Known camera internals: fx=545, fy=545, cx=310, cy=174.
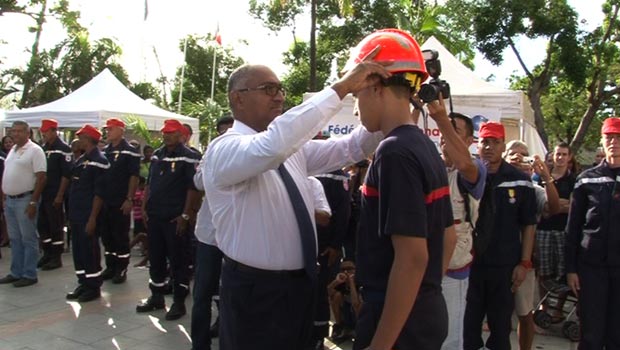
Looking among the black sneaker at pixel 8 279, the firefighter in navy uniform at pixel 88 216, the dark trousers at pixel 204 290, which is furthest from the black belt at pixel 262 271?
the black sneaker at pixel 8 279

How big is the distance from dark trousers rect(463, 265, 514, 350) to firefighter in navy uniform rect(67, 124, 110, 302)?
14.3ft

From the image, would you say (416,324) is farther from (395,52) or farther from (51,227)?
(51,227)

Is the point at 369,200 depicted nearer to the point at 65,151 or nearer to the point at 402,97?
the point at 402,97

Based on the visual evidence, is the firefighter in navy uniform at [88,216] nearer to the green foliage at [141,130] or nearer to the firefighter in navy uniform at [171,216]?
the firefighter in navy uniform at [171,216]

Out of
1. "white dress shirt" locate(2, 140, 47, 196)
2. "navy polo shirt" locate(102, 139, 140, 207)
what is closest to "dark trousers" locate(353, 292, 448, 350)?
"navy polo shirt" locate(102, 139, 140, 207)

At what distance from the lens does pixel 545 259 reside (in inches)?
232

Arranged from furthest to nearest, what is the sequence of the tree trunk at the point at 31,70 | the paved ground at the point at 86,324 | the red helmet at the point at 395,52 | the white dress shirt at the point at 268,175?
1. the tree trunk at the point at 31,70
2. the paved ground at the point at 86,324
3. the white dress shirt at the point at 268,175
4. the red helmet at the point at 395,52

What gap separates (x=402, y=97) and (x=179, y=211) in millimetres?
4399

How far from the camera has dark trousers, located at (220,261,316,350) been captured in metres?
2.40

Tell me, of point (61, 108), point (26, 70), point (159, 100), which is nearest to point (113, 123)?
point (61, 108)

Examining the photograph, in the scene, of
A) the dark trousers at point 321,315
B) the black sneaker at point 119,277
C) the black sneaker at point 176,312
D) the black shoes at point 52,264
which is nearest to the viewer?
the dark trousers at point 321,315

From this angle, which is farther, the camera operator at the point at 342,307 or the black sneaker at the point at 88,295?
the black sneaker at the point at 88,295

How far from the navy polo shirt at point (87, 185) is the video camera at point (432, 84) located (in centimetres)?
521

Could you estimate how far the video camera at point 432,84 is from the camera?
2.24 meters
